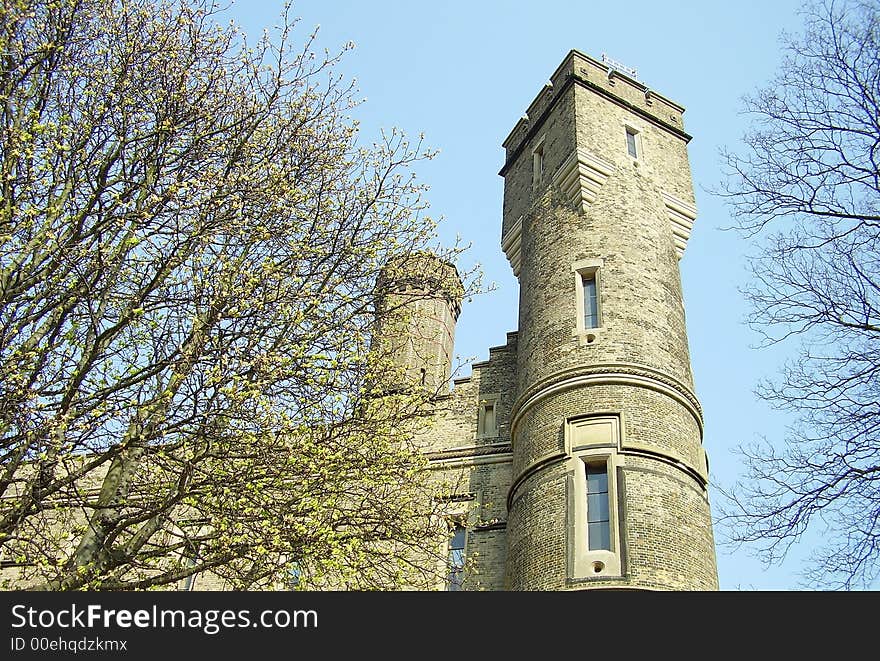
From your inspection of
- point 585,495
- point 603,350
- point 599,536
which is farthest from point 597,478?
point 603,350

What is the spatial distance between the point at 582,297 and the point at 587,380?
1981 millimetres

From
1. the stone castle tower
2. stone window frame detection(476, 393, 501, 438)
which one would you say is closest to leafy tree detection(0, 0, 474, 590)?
the stone castle tower

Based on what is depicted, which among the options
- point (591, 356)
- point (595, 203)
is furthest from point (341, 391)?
point (595, 203)

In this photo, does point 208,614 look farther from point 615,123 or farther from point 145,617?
point 615,123

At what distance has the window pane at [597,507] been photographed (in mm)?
13508

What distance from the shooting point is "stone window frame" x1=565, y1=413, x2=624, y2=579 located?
12.9 metres

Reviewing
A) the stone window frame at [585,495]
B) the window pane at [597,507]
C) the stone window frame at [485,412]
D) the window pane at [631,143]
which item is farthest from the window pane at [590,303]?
the window pane at [631,143]

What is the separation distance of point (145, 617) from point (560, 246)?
11563 millimetres

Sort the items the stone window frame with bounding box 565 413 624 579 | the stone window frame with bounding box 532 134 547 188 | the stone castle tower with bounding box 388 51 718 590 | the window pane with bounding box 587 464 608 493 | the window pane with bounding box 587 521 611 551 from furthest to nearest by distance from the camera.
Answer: the stone window frame with bounding box 532 134 547 188, the window pane with bounding box 587 464 608 493, the stone castle tower with bounding box 388 51 718 590, the window pane with bounding box 587 521 611 551, the stone window frame with bounding box 565 413 624 579

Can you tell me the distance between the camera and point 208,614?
7.52 m

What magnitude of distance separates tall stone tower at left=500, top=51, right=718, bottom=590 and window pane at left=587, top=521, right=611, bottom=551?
0.03 m

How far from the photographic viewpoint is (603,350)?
596 inches

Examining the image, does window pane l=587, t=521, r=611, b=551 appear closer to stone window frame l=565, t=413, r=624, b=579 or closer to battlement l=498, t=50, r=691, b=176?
stone window frame l=565, t=413, r=624, b=579

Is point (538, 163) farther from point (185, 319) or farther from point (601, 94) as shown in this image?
point (185, 319)
